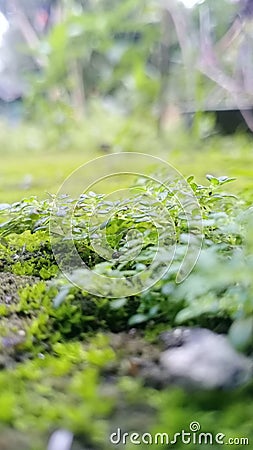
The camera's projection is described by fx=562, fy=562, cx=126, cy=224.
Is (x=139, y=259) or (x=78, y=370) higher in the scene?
(x=139, y=259)

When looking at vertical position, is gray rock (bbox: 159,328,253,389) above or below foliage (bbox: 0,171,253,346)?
below

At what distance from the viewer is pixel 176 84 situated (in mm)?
1204

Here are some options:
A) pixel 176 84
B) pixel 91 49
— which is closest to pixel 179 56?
pixel 176 84

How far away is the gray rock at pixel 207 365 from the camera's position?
1.95 ft

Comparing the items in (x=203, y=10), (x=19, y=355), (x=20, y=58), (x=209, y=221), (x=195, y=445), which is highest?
(x=203, y=10)

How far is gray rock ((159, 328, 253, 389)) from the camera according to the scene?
595 mm

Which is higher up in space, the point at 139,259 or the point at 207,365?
the point at 139,259

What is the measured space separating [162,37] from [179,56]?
0.06 meters

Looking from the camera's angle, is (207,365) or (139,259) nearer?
(207,365)

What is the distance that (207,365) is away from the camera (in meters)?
0.60

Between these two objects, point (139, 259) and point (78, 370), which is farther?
point (139, 259)

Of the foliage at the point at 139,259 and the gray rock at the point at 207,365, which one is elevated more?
the foliage at the point at 139,259

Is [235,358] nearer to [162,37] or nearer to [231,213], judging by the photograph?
[231,213]

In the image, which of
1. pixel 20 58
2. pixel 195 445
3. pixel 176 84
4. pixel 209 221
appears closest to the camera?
pixel 195 445
